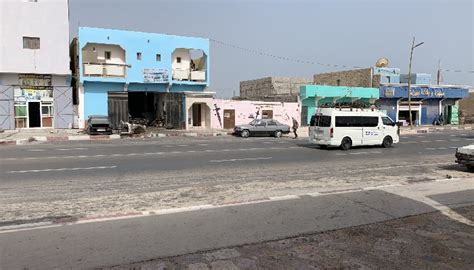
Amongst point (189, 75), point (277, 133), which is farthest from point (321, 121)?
point (189, 75)

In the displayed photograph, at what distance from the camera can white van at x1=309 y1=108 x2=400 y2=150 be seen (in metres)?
20.9

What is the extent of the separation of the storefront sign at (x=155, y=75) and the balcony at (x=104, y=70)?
1.73 meters

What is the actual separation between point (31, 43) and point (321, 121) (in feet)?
74.9

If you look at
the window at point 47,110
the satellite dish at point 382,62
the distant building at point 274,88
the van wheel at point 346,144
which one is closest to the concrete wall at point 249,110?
the distant building at point 274,88

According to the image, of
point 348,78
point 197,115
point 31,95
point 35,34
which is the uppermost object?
point 35,34

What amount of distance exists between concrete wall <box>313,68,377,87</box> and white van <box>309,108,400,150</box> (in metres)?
27.7

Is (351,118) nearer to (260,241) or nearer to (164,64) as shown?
(260,241)

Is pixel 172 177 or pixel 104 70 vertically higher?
pixel 104 70

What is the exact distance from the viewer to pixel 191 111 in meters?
38.1

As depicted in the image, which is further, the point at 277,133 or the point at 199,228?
the point at 277,133

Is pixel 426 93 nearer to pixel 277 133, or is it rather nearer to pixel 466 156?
pixel 277 133

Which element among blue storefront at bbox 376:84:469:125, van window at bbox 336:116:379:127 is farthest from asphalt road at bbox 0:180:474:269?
blue storefront at bbox 376:84:469:125

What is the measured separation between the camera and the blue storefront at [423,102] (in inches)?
1902

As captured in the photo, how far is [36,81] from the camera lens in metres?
32.6
